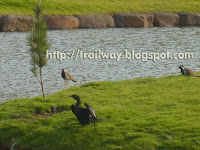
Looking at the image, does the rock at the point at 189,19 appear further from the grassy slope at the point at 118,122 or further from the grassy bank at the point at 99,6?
the grassy slope at the point at 118,122

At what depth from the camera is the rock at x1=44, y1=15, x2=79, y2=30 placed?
50366 mm

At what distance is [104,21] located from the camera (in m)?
53.2

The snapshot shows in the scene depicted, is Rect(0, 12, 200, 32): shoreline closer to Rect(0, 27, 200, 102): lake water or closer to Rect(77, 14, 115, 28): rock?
Rect(77, 14, 115, 28): rock

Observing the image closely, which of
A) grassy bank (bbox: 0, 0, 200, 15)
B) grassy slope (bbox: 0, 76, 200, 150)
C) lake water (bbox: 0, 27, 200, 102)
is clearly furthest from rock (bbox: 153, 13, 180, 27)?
grassy slope (bbox: 0, 76, 200, 150)

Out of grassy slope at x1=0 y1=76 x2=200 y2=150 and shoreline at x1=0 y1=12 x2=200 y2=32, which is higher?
grassy slope at x1=0 y1=76 x2=200 y2=150

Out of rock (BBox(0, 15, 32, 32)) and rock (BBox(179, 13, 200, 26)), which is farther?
rock (BBox(179, 13, 200, 26))

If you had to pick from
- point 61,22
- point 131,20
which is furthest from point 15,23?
point 131,20

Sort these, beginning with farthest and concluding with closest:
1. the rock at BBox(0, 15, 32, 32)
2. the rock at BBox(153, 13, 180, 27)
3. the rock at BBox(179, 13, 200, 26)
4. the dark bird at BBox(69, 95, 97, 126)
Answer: the rock at BBox(179, 13, 200, 26), the rock at BBox(153, 13, 180, 27), the rock at BBox(0, 15, 32, 32), the dark bird at BBox(69, 95, 97, 126)

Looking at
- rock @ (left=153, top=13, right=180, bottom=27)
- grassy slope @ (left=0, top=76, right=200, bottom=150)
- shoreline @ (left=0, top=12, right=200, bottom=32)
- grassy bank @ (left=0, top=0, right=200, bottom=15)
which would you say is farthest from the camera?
rock @ (left=153, top=13, right=180, bottom=27)

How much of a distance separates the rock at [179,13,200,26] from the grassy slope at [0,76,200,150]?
38.4m

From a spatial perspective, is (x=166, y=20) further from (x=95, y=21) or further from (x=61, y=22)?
(x=61, y=22)

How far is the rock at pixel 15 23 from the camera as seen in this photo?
158 ft

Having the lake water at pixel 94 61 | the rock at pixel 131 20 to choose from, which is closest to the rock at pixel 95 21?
the rock at pixel 131 20

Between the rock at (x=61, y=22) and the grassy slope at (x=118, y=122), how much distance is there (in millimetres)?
31686
